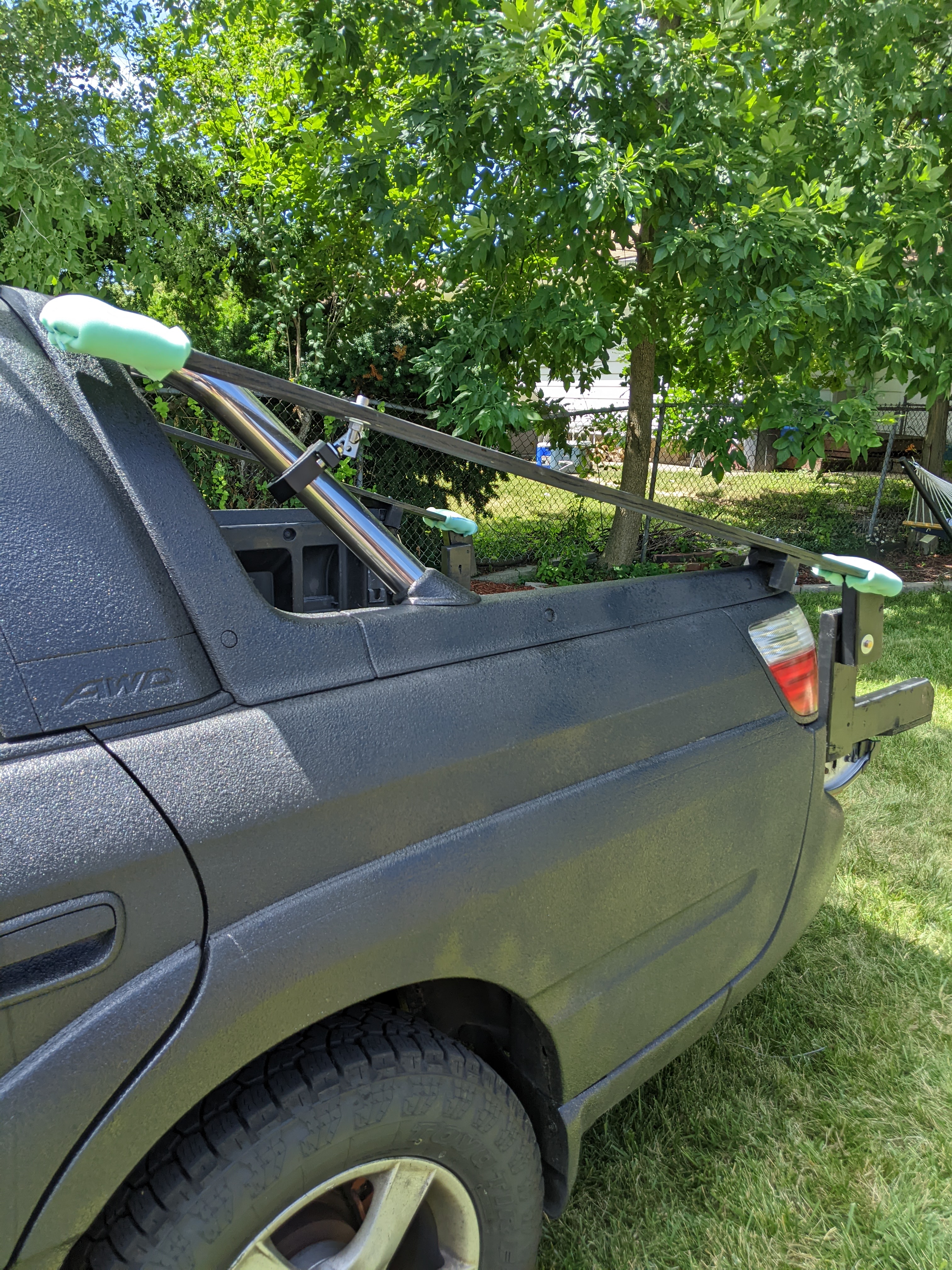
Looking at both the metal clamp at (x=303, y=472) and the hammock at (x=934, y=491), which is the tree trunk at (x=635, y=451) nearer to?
the hammock at (x=934, y=491)

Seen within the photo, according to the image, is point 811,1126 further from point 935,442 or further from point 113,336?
point 935,442

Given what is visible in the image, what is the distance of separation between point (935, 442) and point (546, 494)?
5.01 metres

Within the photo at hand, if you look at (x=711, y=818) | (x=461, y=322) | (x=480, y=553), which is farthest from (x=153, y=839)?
(x=480, y=553)

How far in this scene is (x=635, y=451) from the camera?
333 inches

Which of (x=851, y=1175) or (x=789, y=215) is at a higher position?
(x=789, y=215)

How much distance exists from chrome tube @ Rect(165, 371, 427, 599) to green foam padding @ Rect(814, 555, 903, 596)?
1.12 meters

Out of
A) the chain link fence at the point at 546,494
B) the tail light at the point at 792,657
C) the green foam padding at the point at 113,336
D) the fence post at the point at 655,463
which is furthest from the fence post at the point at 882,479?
the green foam padding at the point at 113,336

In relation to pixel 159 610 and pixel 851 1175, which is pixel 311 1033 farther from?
pixel 851 1175

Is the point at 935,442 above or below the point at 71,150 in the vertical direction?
below

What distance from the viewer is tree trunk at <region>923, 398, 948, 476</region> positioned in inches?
425

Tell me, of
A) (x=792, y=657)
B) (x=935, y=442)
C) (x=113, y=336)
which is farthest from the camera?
(x=935, y=442)

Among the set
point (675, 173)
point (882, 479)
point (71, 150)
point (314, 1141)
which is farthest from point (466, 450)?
point (882, 479)

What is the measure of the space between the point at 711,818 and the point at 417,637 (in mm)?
761

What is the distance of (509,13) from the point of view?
171 inches
